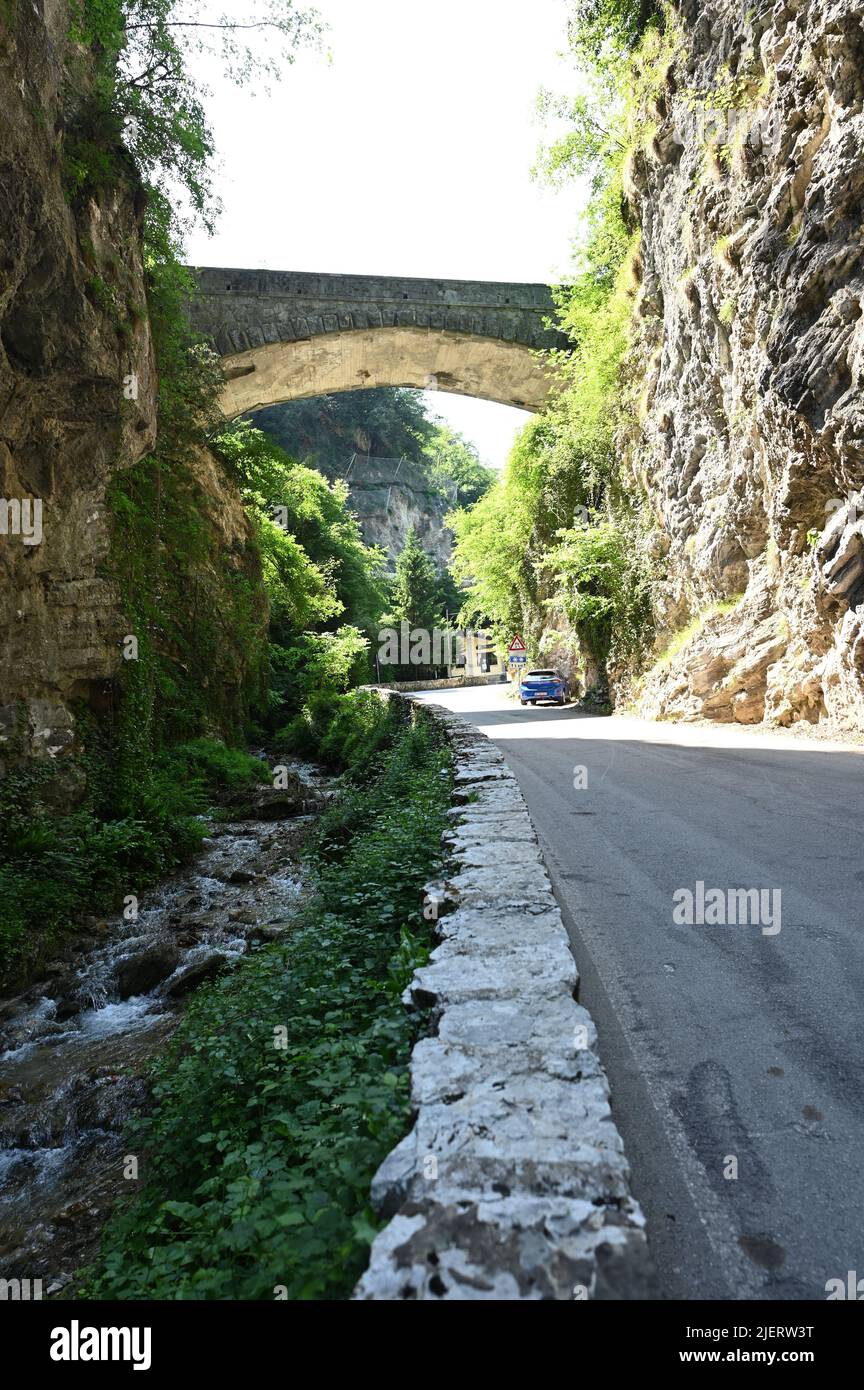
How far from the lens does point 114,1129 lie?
5098 mm

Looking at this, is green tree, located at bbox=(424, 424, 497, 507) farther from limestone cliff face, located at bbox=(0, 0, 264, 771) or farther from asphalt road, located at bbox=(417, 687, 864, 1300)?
asphalt road, located at bbox=(417, 687, 864, 1300)

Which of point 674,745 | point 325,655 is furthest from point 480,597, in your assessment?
point 674,745

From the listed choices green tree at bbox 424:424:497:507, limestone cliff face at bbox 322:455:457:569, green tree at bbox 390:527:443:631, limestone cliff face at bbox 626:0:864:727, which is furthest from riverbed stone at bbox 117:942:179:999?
green tree at bbox 424:424:497:507

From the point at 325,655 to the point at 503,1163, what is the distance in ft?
91.7

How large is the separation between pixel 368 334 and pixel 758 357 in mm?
14521

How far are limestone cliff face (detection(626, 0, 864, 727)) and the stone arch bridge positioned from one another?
6.21 m

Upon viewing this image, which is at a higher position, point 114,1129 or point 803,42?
point 803,42

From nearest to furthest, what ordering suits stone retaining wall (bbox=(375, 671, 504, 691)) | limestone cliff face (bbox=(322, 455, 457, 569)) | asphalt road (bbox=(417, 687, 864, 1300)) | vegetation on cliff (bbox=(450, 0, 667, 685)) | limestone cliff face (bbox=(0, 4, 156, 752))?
1. asphalt road (bbox=(417, 687, 864, 1300))
2. limestone cliff face (bbox=(0, 4, 156, 752))
3. vegetation on cliff (bbox=(450, 0, 667, 685))
4. stone retaining wall (bbox=(375, 671, 504, 691))
5. limestone cliff face (bbox=(322, 455, 457, 569))

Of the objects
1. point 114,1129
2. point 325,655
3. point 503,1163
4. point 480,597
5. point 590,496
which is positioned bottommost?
point 114,1129

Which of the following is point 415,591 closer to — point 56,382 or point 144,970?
point 56,382

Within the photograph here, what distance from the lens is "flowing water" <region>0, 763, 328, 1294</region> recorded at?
169 inches

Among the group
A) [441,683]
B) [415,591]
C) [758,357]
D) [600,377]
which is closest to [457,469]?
[415,591]
